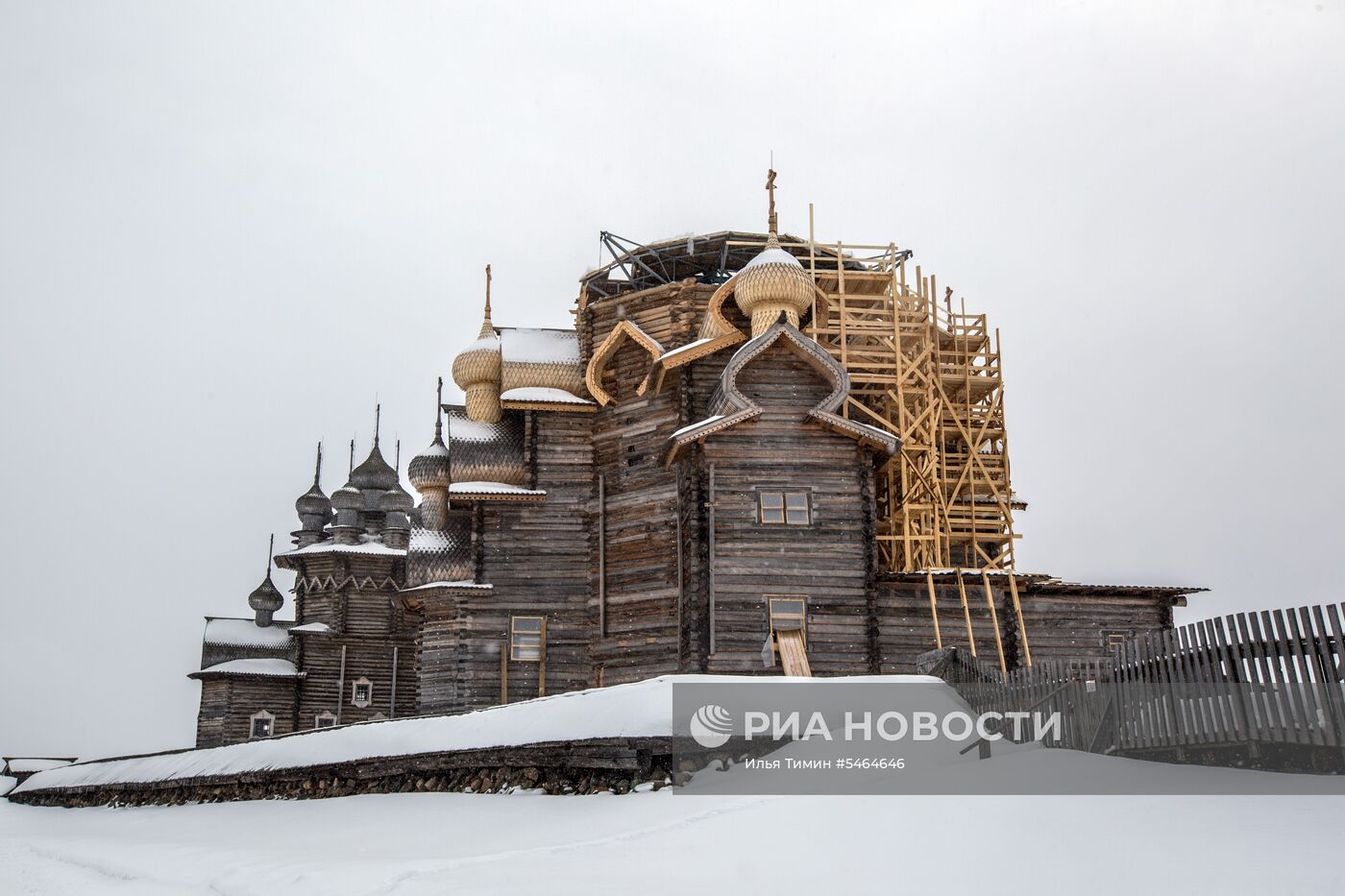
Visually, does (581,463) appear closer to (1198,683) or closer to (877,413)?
(877,413)

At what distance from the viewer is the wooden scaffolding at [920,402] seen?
26734 mm

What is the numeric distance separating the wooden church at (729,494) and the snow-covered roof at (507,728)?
19.6 ft

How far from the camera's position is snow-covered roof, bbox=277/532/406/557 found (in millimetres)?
42188

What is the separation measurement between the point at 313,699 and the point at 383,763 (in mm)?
28487

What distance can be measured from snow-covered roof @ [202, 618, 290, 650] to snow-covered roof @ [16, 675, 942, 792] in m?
23.4

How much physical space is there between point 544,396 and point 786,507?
751 cm

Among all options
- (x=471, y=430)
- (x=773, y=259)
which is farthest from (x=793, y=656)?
(x=471, y=430)

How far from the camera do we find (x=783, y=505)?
72.0 ft

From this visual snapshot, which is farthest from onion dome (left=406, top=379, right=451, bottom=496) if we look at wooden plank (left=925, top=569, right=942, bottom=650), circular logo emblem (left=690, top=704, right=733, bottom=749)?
circular logo emblem (left=690, top=704, right=733, bottom=749)

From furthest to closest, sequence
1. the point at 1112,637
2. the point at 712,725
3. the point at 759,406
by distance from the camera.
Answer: the point at 1112,637 < the point at 759,406 < the point at 712,725

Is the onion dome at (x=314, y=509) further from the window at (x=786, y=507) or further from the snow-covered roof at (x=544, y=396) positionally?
the window at (x=786, y=507)

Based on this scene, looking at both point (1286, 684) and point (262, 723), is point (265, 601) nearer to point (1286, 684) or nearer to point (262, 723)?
point (262, 723)

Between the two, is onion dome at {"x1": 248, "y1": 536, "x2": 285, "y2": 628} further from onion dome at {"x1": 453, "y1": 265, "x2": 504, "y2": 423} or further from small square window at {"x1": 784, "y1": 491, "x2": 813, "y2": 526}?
small square window at {"x1": 784, "y1": 491, "x2": 813, "y2": 526}

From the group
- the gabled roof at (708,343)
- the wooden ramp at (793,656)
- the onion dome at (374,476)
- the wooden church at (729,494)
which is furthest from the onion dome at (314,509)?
the wooden ramp at (793,656)
